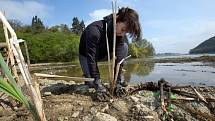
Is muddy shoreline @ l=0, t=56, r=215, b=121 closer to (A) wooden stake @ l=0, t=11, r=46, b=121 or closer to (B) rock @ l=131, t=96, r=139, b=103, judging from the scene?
(B) rock @ l=131, t=96, r=139, b=103

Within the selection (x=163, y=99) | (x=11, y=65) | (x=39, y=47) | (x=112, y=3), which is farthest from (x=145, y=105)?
(x=39, y=47)

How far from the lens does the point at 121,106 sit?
13.4ft

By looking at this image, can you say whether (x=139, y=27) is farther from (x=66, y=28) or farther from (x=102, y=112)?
(x=66, y=28)

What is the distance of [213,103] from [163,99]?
64 cm

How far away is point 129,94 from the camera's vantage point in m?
4.63

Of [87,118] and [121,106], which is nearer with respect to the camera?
[87,118]

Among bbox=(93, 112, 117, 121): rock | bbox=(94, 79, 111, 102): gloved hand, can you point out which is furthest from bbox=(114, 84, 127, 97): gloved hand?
bbox=(93, 112, 117, 121): rock

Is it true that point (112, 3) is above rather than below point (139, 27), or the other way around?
above

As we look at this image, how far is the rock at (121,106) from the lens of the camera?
4.02 m

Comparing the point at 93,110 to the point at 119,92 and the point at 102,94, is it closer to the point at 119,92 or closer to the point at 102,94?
the point at 102,94

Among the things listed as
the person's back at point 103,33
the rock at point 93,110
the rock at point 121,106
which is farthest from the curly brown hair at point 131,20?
the rock at point 93,110

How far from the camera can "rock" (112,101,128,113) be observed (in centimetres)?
402

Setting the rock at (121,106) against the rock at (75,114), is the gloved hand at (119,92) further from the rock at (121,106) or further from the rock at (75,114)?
the rock at (75,114)

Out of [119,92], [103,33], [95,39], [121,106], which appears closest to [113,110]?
[121,106]
